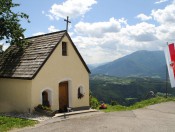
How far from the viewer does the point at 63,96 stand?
1995cm

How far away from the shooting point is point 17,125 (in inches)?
504

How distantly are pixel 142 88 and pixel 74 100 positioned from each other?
163585 millimetres

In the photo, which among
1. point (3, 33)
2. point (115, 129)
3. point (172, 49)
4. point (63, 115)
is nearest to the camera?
point (172, 49)

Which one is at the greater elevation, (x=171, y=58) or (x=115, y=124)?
(x=171, y=58)

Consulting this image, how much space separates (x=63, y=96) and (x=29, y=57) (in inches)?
148

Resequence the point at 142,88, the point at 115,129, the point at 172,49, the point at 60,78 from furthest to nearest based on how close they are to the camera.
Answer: the point at 142,88 → the point at 60,78 → the point at 115,129 → the point at 172,49

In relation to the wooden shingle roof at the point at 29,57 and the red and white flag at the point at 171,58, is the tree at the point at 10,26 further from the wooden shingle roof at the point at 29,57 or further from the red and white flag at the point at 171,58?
the red and white flag at the point at 171,58

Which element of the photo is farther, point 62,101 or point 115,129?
point 62,101

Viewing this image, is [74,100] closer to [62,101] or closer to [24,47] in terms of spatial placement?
[62,101]

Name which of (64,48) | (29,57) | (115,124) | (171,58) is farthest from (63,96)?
(171,58)

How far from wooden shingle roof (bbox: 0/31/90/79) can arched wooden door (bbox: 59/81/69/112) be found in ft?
8.58

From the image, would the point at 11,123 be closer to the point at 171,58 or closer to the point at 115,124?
the point at 115,124

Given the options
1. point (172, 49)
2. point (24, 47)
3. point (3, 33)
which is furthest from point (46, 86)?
point (172, 49)

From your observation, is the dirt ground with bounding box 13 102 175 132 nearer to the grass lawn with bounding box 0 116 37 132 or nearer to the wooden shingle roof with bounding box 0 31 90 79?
the grass lawn with bounding box 0 116 37 132
